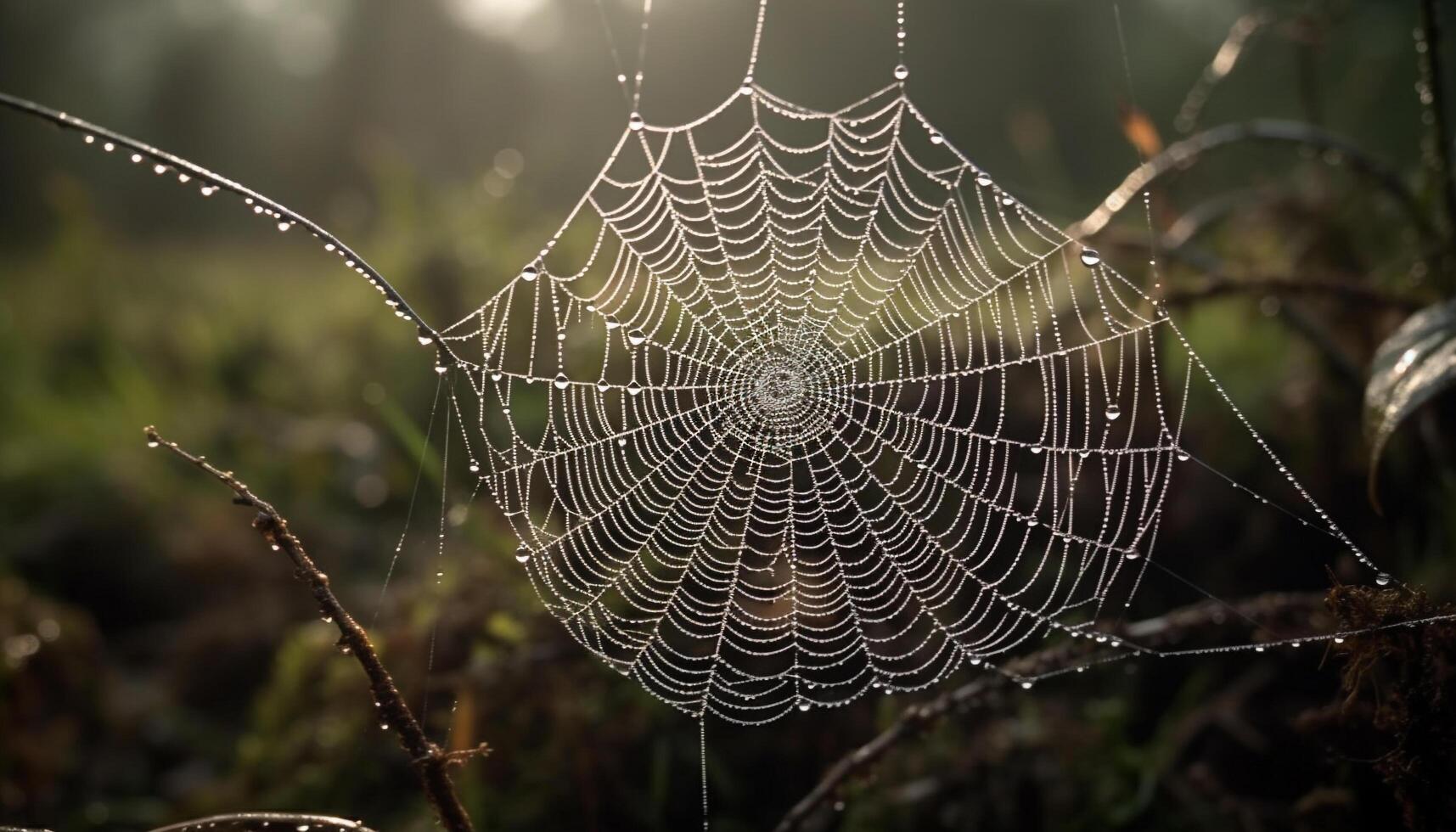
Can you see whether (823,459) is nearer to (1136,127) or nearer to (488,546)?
(488,546)

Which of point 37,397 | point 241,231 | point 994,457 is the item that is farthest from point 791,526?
point 241,231

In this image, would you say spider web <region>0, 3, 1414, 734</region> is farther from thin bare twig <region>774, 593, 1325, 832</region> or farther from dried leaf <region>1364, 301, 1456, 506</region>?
dried leaf <region>1364, 301, 1456, 506</region>

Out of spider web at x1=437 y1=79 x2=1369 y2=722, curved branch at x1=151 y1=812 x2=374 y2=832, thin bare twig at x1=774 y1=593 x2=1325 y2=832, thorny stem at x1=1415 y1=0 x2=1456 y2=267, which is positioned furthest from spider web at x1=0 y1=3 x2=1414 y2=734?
curved branch at x1=151 y1=812 x2=374 y2=832

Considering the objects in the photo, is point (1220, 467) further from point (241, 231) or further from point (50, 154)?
point (50, 154)

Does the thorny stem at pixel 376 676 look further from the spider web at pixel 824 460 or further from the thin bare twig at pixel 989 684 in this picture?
the spider web at pixel 824 460

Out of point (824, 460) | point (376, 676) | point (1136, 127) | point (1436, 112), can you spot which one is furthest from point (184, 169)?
point (1436, 112)
